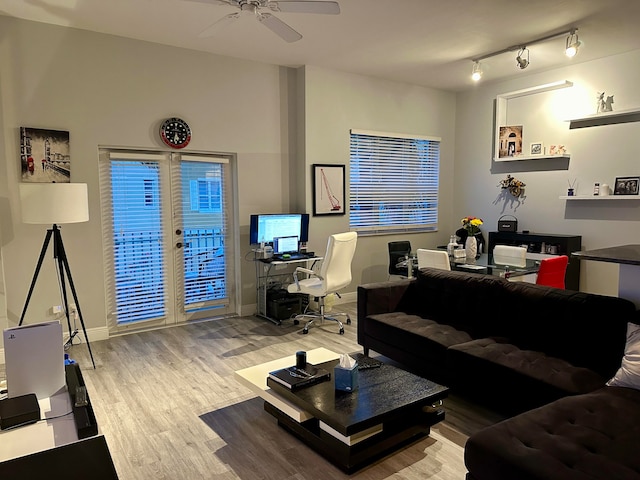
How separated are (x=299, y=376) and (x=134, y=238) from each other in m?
2.95

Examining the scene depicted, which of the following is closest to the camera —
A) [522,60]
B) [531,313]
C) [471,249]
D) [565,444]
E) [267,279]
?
[565,444]

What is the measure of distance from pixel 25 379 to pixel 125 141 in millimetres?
3282

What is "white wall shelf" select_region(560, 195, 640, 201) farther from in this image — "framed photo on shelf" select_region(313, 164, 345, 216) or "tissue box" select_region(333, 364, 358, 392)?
"tissue box" select_region(333, 364, 358, 392)

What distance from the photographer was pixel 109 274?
15.4 feet

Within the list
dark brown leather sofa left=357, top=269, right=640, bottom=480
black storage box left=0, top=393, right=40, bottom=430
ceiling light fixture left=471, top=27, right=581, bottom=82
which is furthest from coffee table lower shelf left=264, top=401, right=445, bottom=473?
ceiling light fixture left=471, top=27, right=581, bottom=82

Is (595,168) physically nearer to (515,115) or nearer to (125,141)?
(515,115)

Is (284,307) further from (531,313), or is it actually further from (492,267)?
(531,313)

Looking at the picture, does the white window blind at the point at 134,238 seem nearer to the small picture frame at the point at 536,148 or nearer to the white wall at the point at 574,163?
the white wall at the point at 574,163

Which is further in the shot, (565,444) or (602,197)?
(602,197)

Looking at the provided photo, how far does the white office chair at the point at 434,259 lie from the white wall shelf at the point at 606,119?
8.82ft

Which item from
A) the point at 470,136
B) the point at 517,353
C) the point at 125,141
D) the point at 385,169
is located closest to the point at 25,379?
the point at 517,353

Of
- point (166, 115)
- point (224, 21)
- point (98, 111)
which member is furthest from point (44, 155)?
point (224, 21)

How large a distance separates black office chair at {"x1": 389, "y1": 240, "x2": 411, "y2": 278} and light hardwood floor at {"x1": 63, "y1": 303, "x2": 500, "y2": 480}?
1.59 metres

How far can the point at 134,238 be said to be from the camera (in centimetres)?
482
